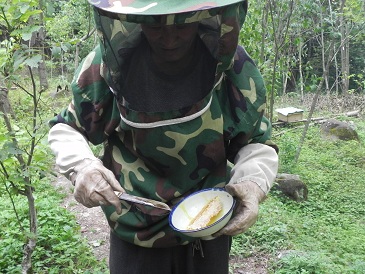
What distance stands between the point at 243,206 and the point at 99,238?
241 cm

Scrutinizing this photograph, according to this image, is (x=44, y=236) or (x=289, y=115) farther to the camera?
(x=289, y=115)

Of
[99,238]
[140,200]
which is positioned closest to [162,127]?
[140,200]

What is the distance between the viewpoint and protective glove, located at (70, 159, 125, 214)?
129 cm

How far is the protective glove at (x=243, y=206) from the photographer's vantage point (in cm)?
133

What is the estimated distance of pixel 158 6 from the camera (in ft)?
3.52

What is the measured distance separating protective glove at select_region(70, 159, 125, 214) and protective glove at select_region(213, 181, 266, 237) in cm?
36

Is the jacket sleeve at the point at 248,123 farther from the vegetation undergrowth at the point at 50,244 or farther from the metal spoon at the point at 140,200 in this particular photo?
the vegetation undergrowth at the point at 50,244

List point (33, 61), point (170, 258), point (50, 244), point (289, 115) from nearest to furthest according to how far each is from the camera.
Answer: point (170, 258), point (33, 61), point (50, 244), point (289, 115)

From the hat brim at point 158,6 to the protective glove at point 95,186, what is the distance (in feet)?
1.69

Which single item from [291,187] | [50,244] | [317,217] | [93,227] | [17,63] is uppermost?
[17,63]

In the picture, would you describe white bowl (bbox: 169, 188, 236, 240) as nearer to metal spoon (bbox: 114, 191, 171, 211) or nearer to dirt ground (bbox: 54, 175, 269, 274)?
metal spoon (bbox: 114, 191, 171, 211)

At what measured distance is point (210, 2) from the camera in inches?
41.9

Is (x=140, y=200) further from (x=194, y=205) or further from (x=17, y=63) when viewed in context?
(x=17, y=63)

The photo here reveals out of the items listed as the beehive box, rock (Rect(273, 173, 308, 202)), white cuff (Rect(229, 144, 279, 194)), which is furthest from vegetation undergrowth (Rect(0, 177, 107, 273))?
the beehive box
